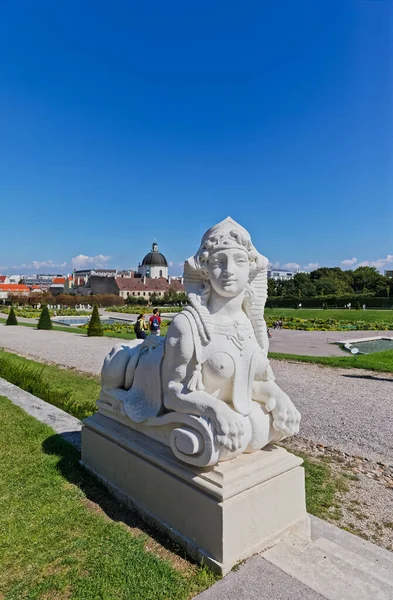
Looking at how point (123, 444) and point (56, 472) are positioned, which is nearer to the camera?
point (123, 444)

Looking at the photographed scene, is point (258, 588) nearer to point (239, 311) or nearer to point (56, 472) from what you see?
point (239, 311)

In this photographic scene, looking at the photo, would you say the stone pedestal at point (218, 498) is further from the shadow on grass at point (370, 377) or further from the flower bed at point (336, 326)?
the flower bed at point (336, 326)

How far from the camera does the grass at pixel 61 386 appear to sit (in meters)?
6.67

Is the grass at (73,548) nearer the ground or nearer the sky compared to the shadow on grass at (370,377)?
nearer the sky

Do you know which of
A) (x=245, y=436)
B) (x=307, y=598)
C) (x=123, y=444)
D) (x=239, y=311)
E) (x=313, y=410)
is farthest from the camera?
(x=313, y=410)

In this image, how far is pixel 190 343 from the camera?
114 inches

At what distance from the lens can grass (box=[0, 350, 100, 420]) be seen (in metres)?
6.67

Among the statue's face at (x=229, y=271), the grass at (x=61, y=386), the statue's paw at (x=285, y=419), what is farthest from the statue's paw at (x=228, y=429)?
the grass at (x=61, y=386)

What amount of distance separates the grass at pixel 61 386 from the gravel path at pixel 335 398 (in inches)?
46.5

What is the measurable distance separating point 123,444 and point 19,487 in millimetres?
1158

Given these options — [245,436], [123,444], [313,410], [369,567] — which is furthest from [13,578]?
[313,410]

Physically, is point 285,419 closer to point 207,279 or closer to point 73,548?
point 207,279

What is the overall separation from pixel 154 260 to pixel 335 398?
8858 centimetres

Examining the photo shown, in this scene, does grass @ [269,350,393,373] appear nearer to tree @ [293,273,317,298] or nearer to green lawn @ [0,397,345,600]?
green lawn @ [0,397,345,600]
